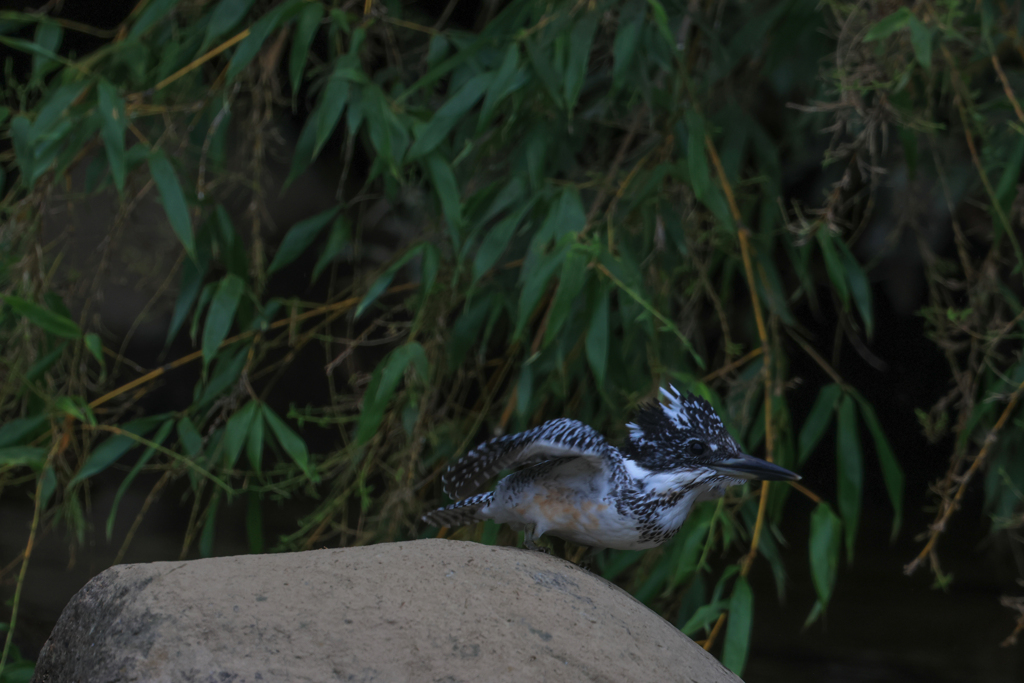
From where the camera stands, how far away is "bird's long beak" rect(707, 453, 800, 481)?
127 cm

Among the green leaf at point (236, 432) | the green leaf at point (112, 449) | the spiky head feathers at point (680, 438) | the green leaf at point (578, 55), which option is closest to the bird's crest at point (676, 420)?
the spiky head feathers at point (680, 438)

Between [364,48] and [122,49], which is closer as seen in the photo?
[122,49]

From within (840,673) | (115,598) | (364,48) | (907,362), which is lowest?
(840,673)

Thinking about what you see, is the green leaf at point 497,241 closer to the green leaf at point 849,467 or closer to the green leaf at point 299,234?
the green leaf at point 299,234

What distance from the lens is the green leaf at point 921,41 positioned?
1418mm

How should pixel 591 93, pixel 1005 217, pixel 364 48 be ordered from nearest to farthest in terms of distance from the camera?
pixel 1005 217, pixel 364 48, pixel 591 93

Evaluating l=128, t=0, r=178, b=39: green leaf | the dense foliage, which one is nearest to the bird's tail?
the dense foliage

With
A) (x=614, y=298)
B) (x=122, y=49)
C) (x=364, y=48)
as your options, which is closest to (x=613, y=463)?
(x=614, y=298)

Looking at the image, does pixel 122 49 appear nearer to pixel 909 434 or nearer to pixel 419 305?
pixel 419 305

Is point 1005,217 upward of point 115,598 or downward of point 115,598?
upward

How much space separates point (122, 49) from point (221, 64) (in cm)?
24

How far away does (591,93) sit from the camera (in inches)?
85.5

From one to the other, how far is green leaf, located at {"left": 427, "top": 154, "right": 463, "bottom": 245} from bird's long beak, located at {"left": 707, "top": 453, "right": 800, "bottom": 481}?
664 mm

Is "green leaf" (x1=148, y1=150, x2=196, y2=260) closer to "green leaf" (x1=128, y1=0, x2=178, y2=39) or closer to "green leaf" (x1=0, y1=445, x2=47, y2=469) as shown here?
"green leaf" (x1=128, y1=0, x2=178, y2=39)
